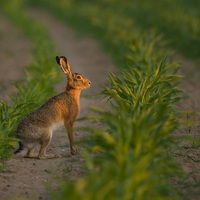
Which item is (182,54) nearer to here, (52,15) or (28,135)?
(28,135)

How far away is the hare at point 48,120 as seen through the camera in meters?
7.54

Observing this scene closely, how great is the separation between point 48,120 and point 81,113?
261 cm

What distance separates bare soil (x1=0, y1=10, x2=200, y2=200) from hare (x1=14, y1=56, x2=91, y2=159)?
0.59 feet

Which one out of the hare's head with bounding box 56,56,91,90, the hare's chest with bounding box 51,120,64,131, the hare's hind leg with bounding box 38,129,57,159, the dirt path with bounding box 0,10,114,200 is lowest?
the dirt path with bounding box 0,10,114,200

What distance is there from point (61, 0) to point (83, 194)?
26767 mm

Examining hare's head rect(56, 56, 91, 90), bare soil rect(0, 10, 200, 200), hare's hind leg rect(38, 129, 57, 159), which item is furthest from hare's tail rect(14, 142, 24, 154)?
hare's head rect(56, 56, 91, 90)

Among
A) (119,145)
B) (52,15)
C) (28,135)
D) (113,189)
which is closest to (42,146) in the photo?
(28,135)

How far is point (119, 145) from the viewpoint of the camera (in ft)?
18.4

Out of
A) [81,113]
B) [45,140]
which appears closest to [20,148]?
[45,140]

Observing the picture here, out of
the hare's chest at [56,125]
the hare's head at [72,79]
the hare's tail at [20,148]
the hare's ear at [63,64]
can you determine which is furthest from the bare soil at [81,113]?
the hare's ear at [63,64]

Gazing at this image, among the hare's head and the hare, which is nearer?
the hare

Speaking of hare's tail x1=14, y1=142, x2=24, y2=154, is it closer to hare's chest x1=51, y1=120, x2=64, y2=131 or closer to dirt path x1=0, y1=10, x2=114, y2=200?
dirt path x1=0, y1=10, x2=114, y2=200

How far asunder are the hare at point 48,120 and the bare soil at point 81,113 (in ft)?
0.59

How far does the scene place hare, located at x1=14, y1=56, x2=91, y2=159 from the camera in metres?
7.54
